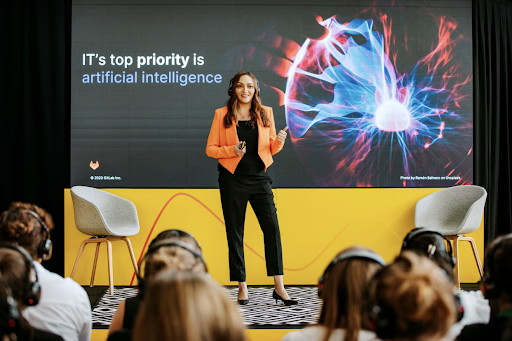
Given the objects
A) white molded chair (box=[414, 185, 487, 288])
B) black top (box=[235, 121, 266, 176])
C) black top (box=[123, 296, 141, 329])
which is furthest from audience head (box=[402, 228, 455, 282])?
white molded chair (box=[414, 185, 487, 288])

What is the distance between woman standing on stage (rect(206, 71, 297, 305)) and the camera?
148 inches

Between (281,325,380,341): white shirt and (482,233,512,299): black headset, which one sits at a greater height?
(482,233,512,299): black headset

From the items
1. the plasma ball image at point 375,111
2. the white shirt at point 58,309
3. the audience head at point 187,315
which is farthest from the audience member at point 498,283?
the plasma ball image at point 375,111

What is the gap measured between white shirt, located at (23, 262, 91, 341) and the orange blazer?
1.95m

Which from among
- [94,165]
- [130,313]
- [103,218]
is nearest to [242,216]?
[103,218]

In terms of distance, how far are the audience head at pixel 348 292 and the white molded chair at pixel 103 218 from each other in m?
3.12

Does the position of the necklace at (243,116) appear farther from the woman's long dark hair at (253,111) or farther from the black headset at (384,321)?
the black headset at (384,321)

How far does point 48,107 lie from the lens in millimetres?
4961

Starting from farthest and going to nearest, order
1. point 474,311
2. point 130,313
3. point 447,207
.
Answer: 1. point 447,207
2. point 474,311
3. point 130,313

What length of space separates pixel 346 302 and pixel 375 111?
3723 millimetres

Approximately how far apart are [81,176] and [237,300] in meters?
1.98

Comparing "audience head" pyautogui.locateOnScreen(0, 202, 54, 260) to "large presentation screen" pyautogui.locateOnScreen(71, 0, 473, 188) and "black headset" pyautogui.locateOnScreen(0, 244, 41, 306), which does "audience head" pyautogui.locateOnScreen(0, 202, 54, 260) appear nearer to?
"black headset" pyautogui.locateOnScreen(0, 244, 41, 306)

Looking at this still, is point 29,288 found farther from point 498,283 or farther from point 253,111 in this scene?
point 253,111

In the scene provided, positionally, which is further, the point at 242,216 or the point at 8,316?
the point at 242,216
